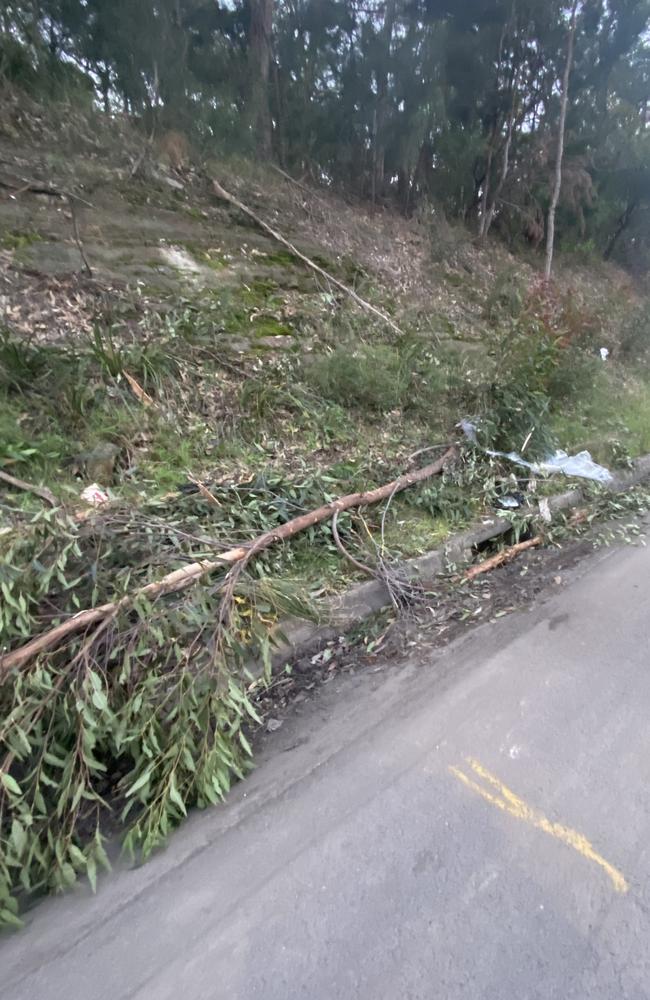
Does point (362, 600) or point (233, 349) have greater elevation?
point (233, 349)

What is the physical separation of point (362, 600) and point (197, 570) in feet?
3.96

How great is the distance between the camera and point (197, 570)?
345 cm

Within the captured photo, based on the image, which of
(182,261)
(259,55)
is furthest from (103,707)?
(259,55)

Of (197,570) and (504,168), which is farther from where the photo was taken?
(504,168)

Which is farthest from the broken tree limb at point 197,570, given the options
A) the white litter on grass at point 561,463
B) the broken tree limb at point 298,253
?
the broken tree limb at point 298,253

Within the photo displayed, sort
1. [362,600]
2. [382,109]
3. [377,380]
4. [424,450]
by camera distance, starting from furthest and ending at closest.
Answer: [382,109]
[377,380]
[424,450]
[362,600]

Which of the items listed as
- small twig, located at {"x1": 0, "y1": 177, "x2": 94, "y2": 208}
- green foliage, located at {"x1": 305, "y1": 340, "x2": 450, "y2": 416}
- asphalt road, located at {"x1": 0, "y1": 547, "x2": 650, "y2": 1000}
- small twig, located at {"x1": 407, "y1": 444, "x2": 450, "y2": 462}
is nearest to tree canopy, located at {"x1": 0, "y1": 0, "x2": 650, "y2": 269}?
small twig, located at {"x1": 0, "y1": 177, "x2": 94, "y2": 208}

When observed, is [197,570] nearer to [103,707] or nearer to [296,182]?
[103,707]

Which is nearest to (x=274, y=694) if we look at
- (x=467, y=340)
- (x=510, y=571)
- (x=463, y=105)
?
(x=510, y=571)

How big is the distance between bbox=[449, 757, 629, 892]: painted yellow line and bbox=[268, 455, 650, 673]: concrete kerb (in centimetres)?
124

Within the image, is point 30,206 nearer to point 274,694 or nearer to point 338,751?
point 274,694

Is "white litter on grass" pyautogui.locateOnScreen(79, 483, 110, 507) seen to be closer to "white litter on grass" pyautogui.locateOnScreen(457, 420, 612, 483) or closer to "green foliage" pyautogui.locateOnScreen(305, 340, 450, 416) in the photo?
"green foliage" pyautogui.locateOnScreen(305, 340, 450, 416)

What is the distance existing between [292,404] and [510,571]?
264cm

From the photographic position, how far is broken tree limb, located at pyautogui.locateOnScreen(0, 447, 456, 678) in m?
2.76
